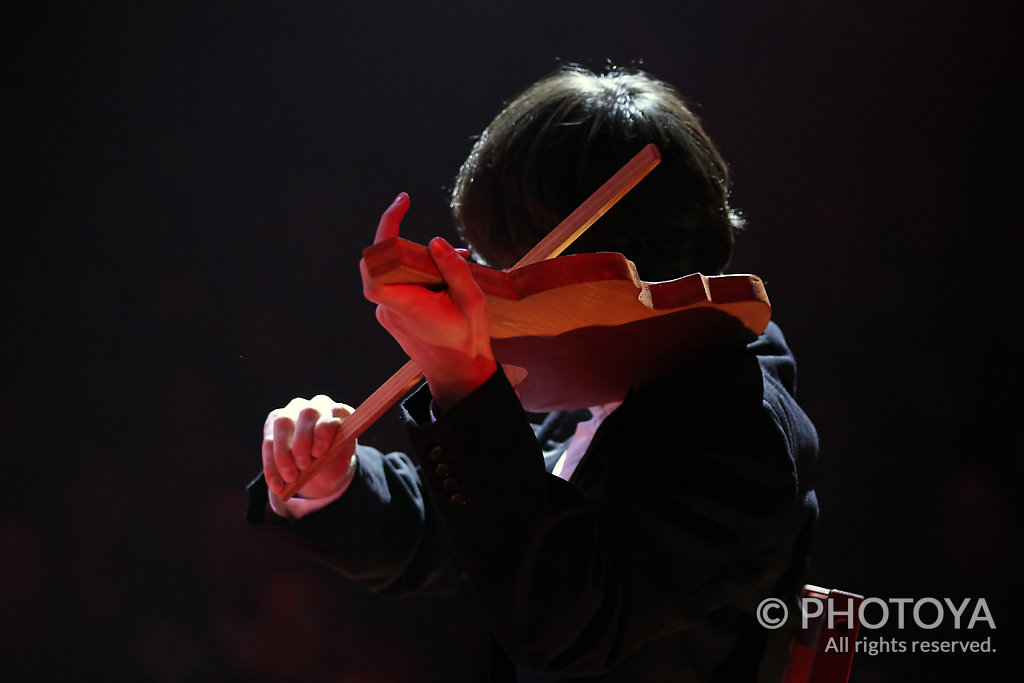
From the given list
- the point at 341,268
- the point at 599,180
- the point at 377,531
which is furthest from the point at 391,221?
the point at 341,268

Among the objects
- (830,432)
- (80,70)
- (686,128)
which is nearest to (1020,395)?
(830,432)

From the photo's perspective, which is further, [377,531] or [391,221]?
[377,531]

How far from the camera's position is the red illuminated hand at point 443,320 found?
411 millimetres

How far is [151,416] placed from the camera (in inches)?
49.1

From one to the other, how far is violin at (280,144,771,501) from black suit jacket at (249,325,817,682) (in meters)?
0.04

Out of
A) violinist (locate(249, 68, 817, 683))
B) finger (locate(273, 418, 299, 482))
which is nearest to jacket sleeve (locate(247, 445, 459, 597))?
violinist (locate(249, 68, 817, 683))

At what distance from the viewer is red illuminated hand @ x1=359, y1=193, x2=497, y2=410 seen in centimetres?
41

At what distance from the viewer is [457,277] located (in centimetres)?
42

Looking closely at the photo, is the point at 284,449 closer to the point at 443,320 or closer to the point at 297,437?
the point at 297,437

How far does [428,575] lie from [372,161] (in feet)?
2.25

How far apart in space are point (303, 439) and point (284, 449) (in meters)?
0.02

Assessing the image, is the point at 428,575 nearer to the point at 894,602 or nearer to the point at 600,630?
the point at 600,630

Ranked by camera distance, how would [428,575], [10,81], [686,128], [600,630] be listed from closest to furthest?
[600,630]
[686,128]
[428,575]
[10,81]

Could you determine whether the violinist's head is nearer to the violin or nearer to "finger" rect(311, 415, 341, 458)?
the violin
